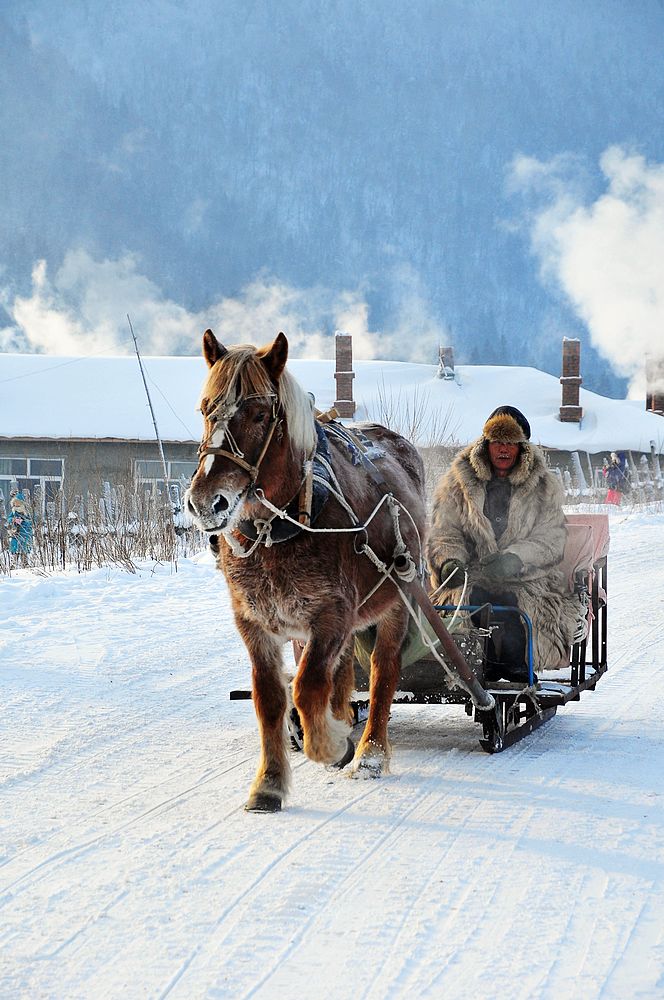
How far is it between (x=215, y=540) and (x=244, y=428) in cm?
66

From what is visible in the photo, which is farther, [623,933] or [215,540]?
[215,540]

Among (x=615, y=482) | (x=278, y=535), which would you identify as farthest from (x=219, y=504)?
(x=615, y=482)

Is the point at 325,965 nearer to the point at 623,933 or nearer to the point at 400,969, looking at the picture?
the point at 400,969

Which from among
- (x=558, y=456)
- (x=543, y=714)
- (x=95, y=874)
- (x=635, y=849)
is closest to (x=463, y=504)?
(x=543, y=714)

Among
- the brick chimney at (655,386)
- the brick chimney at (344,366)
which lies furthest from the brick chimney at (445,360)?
the brick chimney at (655,386)

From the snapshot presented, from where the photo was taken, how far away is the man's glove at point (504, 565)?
234 inches

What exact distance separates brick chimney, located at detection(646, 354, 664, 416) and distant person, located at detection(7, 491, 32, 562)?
127 ft

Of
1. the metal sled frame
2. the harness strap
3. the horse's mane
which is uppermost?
the horse's mane

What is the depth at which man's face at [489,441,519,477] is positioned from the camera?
248 inches

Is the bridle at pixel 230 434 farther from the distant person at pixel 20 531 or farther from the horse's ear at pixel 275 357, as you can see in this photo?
the distant person at pixel 20 531

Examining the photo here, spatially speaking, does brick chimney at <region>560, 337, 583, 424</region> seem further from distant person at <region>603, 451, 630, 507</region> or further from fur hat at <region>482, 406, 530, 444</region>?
fur hat at <region>482, 406, 530, 444</region>

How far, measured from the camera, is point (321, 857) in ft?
12.5

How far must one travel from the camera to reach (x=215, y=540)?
15.5 feet

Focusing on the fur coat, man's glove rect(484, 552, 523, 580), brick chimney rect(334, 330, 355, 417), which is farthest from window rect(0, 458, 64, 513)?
man's glove rect(484, 552, 523, 580)
